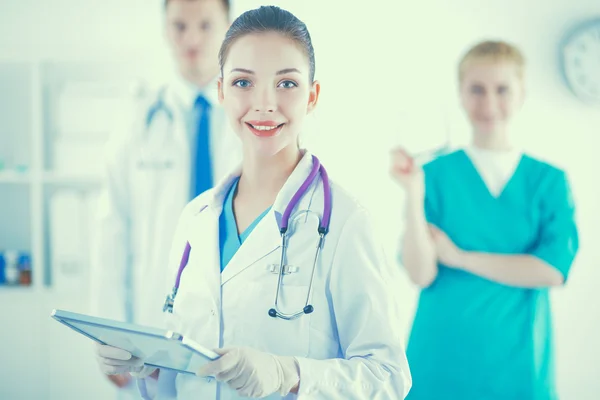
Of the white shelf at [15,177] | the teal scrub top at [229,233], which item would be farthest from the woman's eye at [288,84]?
the white shelf at [15,177]

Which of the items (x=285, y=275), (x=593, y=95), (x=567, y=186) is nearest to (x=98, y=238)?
(x=285, y=275)

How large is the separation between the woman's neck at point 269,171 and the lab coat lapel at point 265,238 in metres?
0.03

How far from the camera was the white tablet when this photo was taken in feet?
2.85

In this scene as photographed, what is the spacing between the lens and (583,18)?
8.64 feet

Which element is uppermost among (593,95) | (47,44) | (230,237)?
(47,44)

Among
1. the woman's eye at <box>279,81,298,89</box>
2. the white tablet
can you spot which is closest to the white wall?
the woman's eye at <box>279,81,298,89</box>

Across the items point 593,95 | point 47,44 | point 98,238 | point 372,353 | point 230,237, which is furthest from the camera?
point 47,44

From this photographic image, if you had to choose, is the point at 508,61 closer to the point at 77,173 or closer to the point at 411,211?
the point at 411,211

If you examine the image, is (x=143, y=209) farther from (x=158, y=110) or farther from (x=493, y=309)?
(x=493, y=309)

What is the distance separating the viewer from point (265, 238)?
109cm

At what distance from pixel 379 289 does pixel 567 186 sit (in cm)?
139

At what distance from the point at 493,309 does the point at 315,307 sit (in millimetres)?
1277

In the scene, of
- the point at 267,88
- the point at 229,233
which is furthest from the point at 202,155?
the point at 267,88

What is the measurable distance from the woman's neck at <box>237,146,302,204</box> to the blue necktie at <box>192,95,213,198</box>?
736 millimetres
